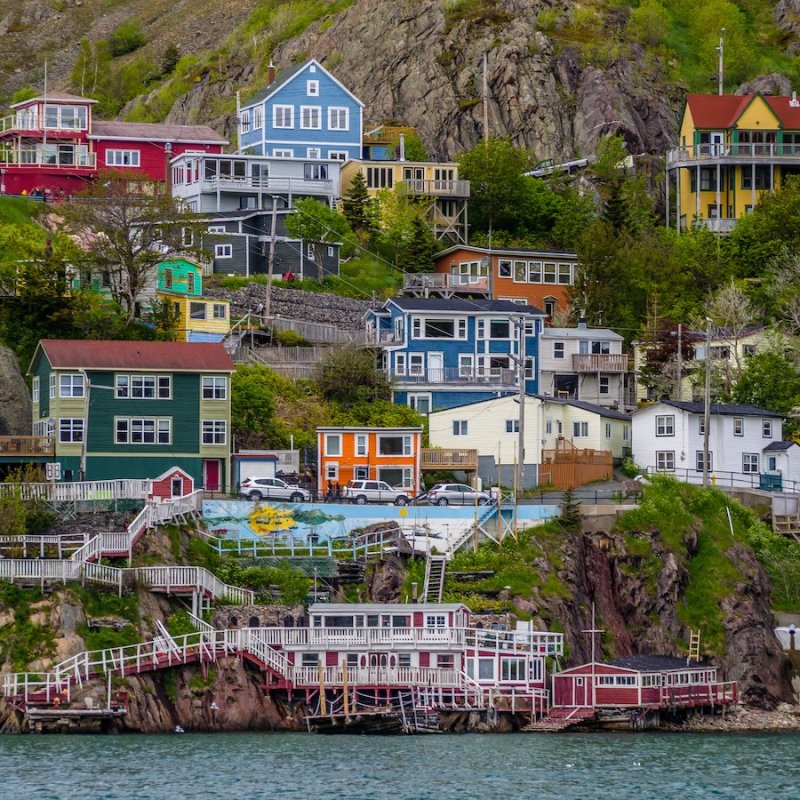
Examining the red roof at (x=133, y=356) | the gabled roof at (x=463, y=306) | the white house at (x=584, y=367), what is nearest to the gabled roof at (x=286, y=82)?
the gabled roof at (x=463, y=306)

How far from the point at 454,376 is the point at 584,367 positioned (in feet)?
29.1

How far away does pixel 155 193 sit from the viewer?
132 m

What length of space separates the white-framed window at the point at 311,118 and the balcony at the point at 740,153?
2413cm

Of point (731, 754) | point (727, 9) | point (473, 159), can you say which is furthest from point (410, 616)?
point (727, 9)

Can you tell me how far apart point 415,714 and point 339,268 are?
52625 mm

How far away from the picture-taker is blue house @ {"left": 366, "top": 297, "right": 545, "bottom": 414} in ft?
385

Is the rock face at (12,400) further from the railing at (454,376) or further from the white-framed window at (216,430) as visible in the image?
the railing at (454,376)

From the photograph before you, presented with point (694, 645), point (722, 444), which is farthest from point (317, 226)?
point (694, 645)

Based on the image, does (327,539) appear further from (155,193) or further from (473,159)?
(473,159)

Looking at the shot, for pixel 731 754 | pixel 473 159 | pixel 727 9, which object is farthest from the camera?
pixel 727 9

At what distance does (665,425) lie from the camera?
113m

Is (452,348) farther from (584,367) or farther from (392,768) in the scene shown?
(392,768)

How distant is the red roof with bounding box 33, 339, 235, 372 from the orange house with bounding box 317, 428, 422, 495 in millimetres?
6049

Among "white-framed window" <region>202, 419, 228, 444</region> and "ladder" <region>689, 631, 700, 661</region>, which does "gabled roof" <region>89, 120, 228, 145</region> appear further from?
"ladder" <region>689, 631, 700, 661</region>
